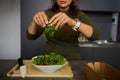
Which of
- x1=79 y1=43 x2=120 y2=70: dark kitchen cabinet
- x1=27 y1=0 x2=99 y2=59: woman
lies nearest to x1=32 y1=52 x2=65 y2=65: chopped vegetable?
x1=27 y1=0 x2=99 y2=59: woman

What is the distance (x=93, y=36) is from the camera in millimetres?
1160

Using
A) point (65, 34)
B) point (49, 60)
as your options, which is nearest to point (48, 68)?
point (49, 60)

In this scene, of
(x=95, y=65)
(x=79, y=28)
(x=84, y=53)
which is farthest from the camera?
(x=84, y=53)

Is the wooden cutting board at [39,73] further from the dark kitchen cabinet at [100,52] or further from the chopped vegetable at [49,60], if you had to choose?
the dark kitchen cabinet at [100,52]

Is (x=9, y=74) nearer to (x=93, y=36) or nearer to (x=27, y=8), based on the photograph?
(x=93, y=36)

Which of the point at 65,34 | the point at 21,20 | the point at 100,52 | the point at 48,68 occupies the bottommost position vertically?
the point at 100,52

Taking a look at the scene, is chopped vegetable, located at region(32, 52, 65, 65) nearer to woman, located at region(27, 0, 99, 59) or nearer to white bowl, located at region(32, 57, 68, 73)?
white bowl, located at region(32, 57, 68, 73)

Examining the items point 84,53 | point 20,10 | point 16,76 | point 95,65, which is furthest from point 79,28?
point 20,10

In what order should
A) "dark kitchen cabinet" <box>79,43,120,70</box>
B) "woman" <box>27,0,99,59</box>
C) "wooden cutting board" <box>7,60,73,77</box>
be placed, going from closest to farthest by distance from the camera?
"wooden cutting board" <box>7,60,73,77</box>, "woman" <box>27,0,99,59</box>, "dark kitchen cabinet" <box>79,43,120,70</box>

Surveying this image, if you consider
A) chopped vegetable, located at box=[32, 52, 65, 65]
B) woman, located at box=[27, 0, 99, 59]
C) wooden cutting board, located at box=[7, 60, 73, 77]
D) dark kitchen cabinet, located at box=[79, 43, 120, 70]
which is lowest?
dark kitchen cabinet, located at box=[79, 43, 120, 70]

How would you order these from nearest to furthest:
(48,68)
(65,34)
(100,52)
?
(48,68)
(65,34)
(100,52)

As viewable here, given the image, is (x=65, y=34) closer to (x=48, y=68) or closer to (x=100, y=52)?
(x=48, y=68)

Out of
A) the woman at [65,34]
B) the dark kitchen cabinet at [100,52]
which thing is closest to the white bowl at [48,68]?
the woman at [65,34]

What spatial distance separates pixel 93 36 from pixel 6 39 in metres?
1.68
